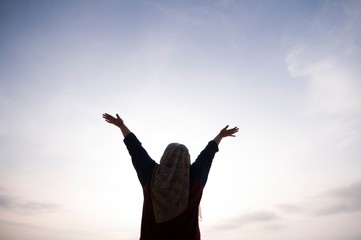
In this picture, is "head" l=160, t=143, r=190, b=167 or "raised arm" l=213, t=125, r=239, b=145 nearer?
"head" l=160, t=143, r=190, b=167

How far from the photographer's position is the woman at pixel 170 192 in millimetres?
3479

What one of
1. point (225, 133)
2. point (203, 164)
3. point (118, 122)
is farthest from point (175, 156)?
point (225, 133)

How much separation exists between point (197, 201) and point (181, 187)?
1.31 ft

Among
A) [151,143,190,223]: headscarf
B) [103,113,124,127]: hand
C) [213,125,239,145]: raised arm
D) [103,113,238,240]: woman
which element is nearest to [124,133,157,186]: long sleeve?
[103,113,238,240]: woman

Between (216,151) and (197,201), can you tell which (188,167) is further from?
(216,151)

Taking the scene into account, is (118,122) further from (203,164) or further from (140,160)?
(203,164)

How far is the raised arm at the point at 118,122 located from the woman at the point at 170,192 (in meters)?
0.50

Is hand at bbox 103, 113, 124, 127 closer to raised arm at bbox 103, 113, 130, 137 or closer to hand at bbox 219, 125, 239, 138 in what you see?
raised arm at bbox 103, 113, 130, 137

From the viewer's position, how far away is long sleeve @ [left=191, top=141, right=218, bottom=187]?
3989mm

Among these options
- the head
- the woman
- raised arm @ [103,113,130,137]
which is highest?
raised arm @ [103,113,130,137]

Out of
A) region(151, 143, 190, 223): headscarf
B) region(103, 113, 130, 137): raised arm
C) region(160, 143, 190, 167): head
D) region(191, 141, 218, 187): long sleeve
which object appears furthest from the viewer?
region(103, 113, 130, 137): raised arm

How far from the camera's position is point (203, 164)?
165 inches

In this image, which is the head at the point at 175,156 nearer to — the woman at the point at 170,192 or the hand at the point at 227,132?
the woman at the point at 170,192

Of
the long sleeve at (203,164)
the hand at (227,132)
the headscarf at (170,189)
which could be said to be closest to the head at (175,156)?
the headscarf at (170,189)
